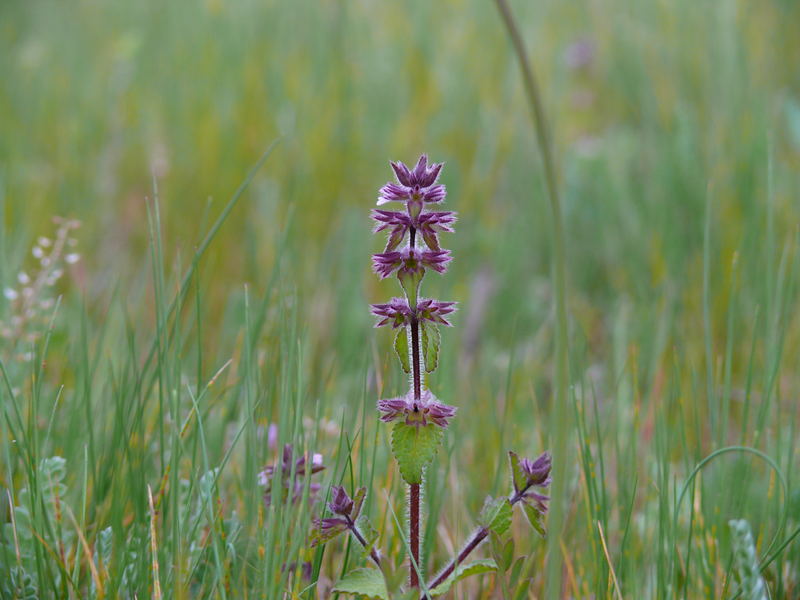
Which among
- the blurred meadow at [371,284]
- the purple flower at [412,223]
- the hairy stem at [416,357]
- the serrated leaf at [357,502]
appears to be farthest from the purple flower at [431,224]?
the serrated leaf at [357,502]

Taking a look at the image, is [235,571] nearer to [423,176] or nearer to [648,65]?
[423,176]

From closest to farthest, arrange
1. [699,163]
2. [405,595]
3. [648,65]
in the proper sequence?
[405,595]
[699,163]
[648,65]

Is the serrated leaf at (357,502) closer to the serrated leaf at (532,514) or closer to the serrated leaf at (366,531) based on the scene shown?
the serrated leaf at (366,531)

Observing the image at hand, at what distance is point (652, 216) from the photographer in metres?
2.78

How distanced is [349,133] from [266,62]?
74cm

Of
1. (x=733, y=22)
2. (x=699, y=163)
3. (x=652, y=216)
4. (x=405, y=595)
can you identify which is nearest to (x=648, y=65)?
(x=733, y=22)

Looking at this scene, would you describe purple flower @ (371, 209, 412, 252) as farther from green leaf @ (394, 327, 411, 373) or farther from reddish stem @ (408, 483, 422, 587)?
reddish stem @ (408, 483, 422, 587)

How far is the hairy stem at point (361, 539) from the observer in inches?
41.6

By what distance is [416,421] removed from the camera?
1.04 meters

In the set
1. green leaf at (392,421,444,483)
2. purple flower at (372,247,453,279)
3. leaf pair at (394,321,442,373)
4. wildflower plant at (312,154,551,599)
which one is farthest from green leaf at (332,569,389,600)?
purple flower at (372,247,453,279)

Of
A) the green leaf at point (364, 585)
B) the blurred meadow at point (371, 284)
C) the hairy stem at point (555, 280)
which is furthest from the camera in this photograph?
the blurred meadow at point (371, 284)

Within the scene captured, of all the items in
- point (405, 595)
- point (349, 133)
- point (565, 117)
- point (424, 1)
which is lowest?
point (405, 595)

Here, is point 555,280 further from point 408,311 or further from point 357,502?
point 357,502

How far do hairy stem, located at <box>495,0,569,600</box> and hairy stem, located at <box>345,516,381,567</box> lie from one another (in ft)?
1.06
